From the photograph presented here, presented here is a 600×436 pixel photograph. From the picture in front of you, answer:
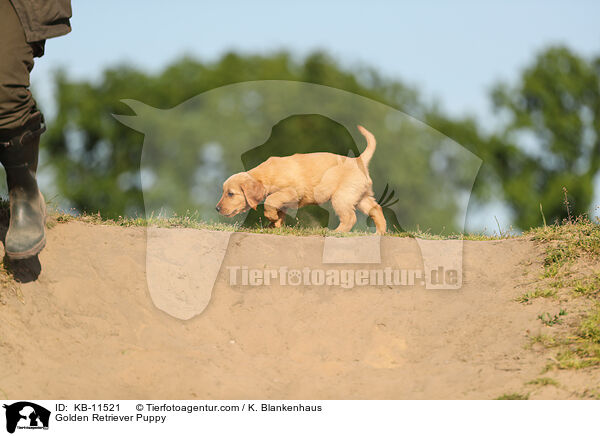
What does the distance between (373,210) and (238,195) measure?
2.00 metres

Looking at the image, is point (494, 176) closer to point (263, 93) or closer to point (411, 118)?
point (411, 118)

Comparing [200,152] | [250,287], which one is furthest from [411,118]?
[250,287]

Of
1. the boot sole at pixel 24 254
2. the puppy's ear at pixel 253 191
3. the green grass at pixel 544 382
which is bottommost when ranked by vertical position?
the green grass at pixel 544 382

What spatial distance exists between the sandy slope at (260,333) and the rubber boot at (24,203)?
1.87 ft

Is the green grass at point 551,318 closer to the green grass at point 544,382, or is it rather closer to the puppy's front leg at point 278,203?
the green grass at point 544,382

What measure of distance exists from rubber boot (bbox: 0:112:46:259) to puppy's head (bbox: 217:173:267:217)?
2.82 metres

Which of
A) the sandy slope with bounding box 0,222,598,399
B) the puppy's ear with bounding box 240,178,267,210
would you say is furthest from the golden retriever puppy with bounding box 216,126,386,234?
the sandy slope with bounding box 0,222,598,399

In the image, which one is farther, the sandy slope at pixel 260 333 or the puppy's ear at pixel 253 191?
the puppy's ear at pixel 253 191

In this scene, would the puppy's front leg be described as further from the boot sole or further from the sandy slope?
the boot sole

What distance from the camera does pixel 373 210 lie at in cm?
887

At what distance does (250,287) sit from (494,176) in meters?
23.8

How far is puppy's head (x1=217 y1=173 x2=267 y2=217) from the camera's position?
328 inches
